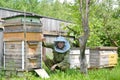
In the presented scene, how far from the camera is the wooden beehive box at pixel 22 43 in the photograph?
7773 mm

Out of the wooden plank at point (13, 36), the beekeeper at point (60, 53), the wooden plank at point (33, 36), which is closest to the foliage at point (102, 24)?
the beekeeper at point (60, 53)

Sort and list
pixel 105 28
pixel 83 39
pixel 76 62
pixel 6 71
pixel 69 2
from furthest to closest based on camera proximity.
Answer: pixel 105 28
pixel 69 2
pixel 76 62
pixel 6 71
pixel 83 39

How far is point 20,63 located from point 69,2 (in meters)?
5.18

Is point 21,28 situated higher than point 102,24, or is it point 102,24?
point 21,28

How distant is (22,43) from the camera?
307 inches

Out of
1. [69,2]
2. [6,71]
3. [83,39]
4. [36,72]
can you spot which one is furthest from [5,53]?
[69,2]

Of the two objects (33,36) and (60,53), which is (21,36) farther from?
(60,53)

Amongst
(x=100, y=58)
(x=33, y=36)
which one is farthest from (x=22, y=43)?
(x=100, y=58)

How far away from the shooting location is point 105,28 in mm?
14234

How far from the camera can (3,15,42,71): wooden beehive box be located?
25.5ft

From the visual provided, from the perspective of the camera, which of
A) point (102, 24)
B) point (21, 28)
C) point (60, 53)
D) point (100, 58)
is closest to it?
point (21, 28)

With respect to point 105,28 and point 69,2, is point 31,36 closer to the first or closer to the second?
point 69,2

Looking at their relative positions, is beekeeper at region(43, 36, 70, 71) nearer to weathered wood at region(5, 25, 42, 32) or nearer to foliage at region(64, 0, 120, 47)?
weathered wood at region(5, 25, 42, 32)

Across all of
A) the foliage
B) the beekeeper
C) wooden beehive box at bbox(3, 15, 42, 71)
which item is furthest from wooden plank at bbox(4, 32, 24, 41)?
the foliage
